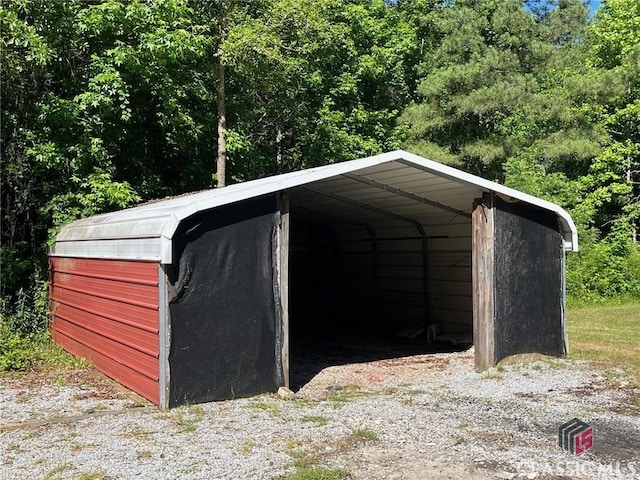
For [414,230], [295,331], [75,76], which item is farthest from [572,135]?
[75,76]

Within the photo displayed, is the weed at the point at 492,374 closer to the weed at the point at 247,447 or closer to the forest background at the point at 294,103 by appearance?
the weed at the point at 247,447

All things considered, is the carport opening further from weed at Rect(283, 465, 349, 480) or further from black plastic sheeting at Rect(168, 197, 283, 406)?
weed at Rect(283, 465, 349, 480)

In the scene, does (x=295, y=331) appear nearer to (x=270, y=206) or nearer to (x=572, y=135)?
(x=270, y=206)

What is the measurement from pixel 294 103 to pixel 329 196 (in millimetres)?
8690

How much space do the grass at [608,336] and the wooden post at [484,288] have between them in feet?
5.22

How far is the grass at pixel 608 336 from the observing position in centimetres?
853

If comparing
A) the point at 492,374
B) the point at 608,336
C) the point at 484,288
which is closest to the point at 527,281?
the point at 484,288

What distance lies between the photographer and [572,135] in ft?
60.0

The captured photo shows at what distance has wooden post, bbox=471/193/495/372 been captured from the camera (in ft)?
26.1

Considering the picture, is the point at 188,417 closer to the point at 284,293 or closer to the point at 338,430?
the point at 338,430

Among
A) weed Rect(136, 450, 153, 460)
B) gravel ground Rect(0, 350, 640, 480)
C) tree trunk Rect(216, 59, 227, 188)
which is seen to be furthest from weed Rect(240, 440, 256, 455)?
tree trunk Rect(216, 59, 227, 188)

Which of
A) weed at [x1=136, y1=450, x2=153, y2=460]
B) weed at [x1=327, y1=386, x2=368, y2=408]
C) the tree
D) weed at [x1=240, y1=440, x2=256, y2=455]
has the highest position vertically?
the tree

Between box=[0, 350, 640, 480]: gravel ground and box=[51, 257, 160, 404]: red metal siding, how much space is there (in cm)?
27

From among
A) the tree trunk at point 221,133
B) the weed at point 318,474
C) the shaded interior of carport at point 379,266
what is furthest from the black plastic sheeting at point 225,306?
the tree trunk at point 221,133
